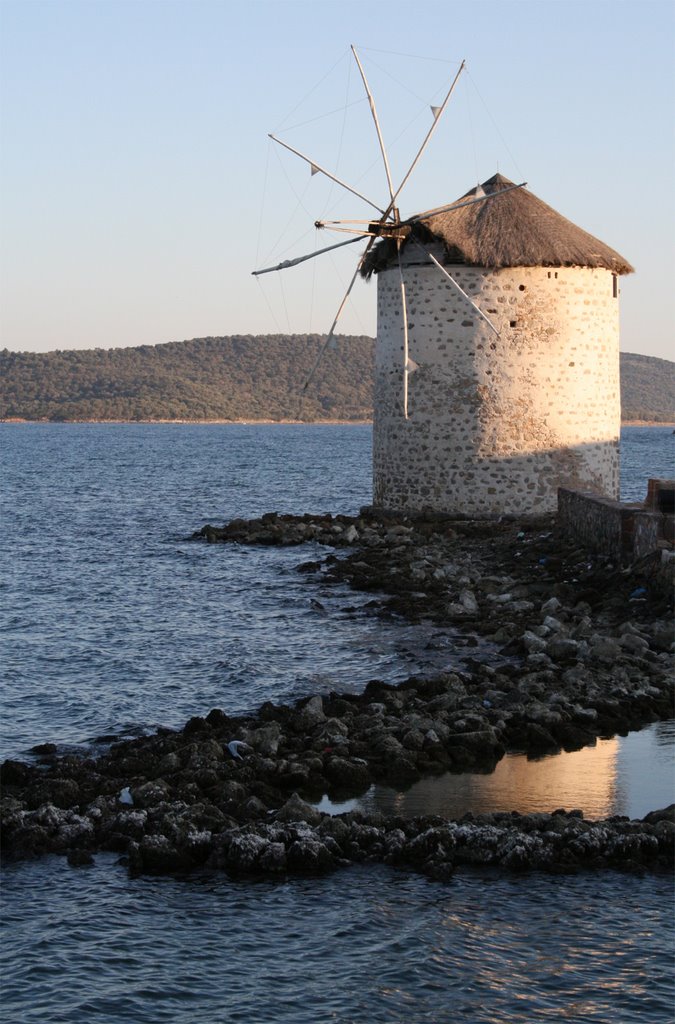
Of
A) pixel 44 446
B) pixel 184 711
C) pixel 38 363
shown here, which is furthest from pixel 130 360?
pixel 184 711

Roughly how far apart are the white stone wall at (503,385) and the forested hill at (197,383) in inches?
5019

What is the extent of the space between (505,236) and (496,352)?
5.70 ft

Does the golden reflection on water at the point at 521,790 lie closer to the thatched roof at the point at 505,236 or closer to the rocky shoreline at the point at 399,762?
the rocky shoreline at the point at 399,762

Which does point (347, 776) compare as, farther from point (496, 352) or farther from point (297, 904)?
point (496, 352)

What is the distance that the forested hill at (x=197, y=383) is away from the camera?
15325cm

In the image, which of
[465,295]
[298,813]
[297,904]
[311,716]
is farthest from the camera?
[465,295]

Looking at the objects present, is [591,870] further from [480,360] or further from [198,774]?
[480,360]

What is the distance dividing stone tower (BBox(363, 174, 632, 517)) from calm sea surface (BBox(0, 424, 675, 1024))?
505cm

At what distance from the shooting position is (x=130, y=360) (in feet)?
557

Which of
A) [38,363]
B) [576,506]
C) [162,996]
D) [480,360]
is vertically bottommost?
[162,996]

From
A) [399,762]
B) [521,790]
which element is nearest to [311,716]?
[399,762]

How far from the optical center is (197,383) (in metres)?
162

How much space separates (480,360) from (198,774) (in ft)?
43.0

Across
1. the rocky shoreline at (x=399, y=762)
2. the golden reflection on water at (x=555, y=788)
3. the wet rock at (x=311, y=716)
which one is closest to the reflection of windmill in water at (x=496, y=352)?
the rocky shoreline at (x=399, y=762)
